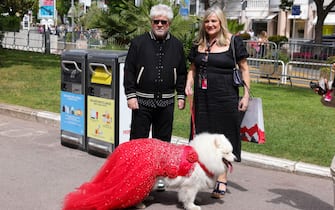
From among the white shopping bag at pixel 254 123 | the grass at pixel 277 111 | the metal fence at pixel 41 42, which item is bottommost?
the grass at pixel 277 111

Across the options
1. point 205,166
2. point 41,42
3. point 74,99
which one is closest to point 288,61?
point 74,99

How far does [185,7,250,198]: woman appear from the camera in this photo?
4719 mm

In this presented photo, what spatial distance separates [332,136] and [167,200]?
3.66 m

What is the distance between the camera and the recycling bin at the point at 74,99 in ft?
21.6

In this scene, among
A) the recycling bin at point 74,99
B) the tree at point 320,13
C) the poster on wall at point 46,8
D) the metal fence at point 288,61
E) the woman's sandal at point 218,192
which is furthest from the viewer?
the poster on wall at point 46,8

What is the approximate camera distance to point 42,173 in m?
5.71

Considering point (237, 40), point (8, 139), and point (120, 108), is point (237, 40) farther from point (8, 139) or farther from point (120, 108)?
point (8, 139)

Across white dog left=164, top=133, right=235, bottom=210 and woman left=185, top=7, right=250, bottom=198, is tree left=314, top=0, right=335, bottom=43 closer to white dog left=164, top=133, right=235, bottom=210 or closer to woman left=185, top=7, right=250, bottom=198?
woman left=185, top=7, right=250, bottom=198

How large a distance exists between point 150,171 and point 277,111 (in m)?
5.80

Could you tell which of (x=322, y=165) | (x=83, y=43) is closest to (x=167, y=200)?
(x=322, y=165)

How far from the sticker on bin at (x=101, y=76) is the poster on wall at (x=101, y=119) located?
24 centimetres

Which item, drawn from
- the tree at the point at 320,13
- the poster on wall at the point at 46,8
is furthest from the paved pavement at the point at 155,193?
the poster on wall at the point at 46,8

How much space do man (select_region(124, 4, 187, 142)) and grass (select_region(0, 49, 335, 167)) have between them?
2253 millimetres

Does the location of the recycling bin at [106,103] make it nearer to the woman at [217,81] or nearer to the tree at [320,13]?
the woman at [217,81]
